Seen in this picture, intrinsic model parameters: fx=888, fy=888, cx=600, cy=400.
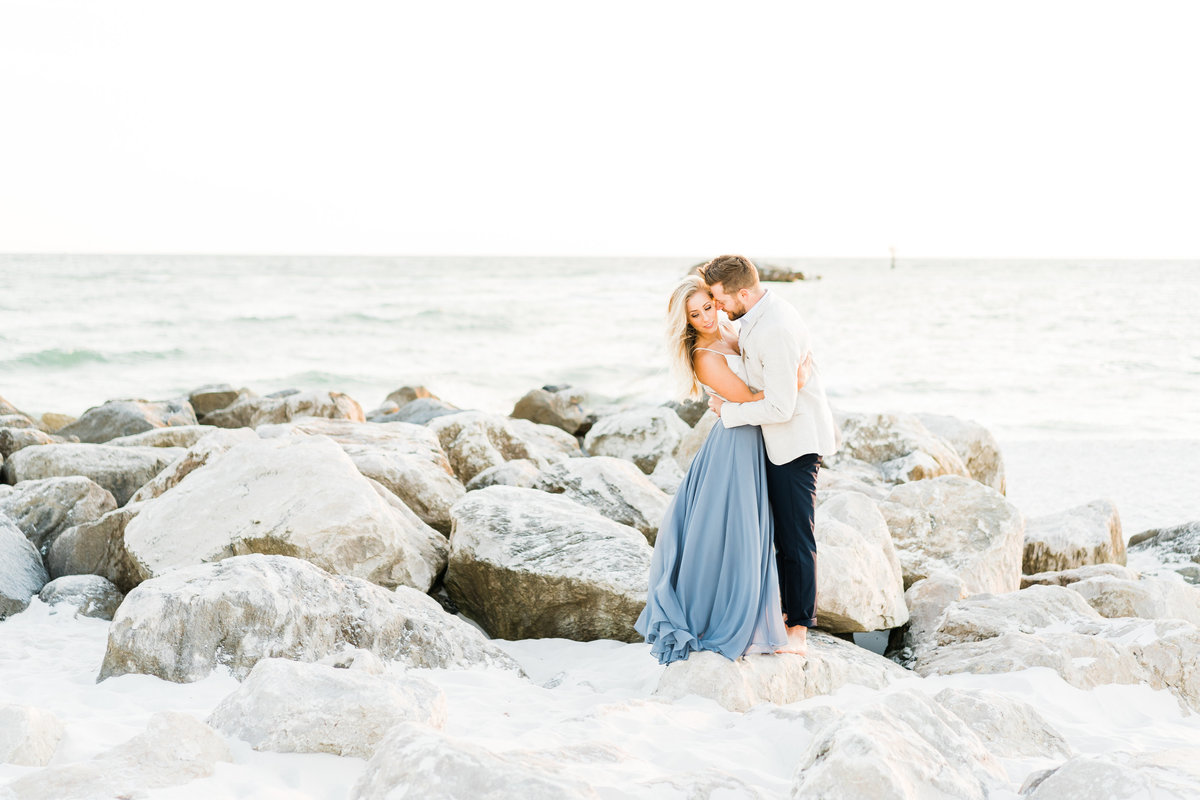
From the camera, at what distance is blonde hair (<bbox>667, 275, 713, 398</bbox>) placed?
4199 mm

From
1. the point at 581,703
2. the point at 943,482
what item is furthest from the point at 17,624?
the point at 943,482

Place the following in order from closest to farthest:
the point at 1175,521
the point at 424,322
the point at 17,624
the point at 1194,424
Answer: the point at 17,624 → the point at 1175,521 → the point at 1194,424 → the point at 424,322

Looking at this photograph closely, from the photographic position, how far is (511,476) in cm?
716

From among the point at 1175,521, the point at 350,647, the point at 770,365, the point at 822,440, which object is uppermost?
the point at 770,365

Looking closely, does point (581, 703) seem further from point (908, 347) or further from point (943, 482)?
point (908, 347)

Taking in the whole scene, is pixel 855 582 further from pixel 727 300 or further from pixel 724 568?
pixel 727 300

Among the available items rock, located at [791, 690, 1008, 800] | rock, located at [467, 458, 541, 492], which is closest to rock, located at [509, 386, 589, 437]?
rock, located at [467, 458, 541, 492]

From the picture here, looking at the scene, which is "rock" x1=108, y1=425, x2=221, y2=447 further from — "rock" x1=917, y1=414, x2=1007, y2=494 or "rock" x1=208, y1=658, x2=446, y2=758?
"rock" x1=917, y1=414, x2=1007, y2=494

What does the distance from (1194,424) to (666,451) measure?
12345mm

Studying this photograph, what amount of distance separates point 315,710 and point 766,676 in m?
2.08

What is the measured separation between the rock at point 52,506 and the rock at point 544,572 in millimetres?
2907

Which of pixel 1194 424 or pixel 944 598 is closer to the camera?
pixel 944 598

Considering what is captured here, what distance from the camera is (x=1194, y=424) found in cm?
1673

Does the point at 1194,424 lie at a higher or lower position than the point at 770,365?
lower
